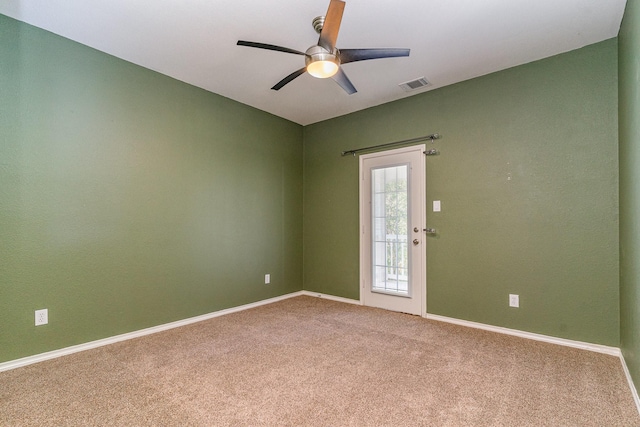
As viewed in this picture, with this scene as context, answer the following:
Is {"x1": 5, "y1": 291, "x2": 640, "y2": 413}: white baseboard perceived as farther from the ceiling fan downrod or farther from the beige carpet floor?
the ceiling fan downrod

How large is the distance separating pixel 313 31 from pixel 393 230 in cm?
243

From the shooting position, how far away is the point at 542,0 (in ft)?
7.30

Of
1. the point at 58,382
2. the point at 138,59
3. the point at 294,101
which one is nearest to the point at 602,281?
the point at 294,101

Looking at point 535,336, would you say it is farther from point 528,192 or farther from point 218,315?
point 218,315

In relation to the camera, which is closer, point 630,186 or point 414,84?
point 630,186

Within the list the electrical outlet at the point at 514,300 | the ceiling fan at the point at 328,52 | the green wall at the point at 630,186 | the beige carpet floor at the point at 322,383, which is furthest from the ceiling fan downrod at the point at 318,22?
the electrical outlet at the point at 514,300

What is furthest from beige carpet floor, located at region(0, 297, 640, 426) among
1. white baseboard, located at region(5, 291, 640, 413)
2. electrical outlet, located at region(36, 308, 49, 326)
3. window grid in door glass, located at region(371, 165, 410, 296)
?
window grid in door glass, located at region(371, 165, 410, 296)

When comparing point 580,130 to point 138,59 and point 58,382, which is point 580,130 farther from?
point 58,382

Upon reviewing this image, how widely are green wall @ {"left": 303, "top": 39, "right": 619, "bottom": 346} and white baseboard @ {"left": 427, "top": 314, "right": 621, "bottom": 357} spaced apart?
47 mm

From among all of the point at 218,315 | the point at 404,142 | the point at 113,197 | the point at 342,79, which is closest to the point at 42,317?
the point at 113,197

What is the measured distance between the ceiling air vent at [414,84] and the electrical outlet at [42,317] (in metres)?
3.99

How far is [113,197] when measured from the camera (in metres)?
2.96

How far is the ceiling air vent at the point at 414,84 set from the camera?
3.47 m

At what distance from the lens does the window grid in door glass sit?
3.92m
